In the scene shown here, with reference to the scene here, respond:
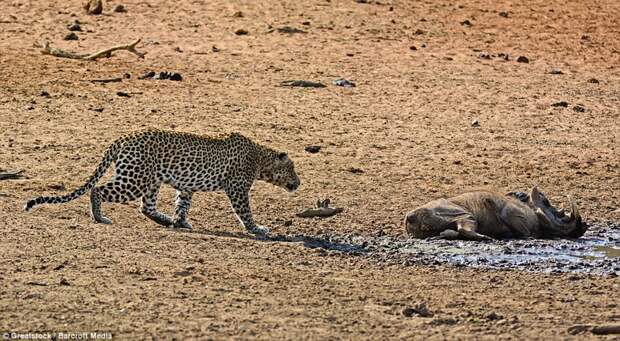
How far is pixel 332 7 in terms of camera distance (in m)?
22.8

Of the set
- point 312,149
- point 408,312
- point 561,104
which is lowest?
point 312,149

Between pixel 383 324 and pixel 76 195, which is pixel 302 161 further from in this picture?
pixel 383 324

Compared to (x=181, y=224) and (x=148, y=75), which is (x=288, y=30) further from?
(x=181, y=224)

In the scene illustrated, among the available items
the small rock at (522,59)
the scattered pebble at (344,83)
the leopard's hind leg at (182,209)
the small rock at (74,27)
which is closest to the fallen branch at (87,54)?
the small rock at (74,27)

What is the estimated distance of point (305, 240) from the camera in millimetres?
13117

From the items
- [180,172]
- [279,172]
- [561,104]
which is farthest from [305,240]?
[561,104]

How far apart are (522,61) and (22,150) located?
837 centimetres

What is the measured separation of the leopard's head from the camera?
13875 millimetres

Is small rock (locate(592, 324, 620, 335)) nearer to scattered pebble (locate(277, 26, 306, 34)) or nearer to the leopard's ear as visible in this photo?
the leopard's ear

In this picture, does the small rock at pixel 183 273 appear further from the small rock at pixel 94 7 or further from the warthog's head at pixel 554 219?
the small rock at pixel 94 7

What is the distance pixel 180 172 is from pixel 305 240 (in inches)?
51.9

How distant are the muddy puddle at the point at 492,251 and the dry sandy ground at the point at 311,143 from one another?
37 cm

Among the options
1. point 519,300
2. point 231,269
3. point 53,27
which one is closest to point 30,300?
point 231,269

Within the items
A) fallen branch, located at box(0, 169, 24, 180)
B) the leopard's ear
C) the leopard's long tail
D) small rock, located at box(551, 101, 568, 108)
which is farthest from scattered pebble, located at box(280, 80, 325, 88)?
the leopard's long tail
